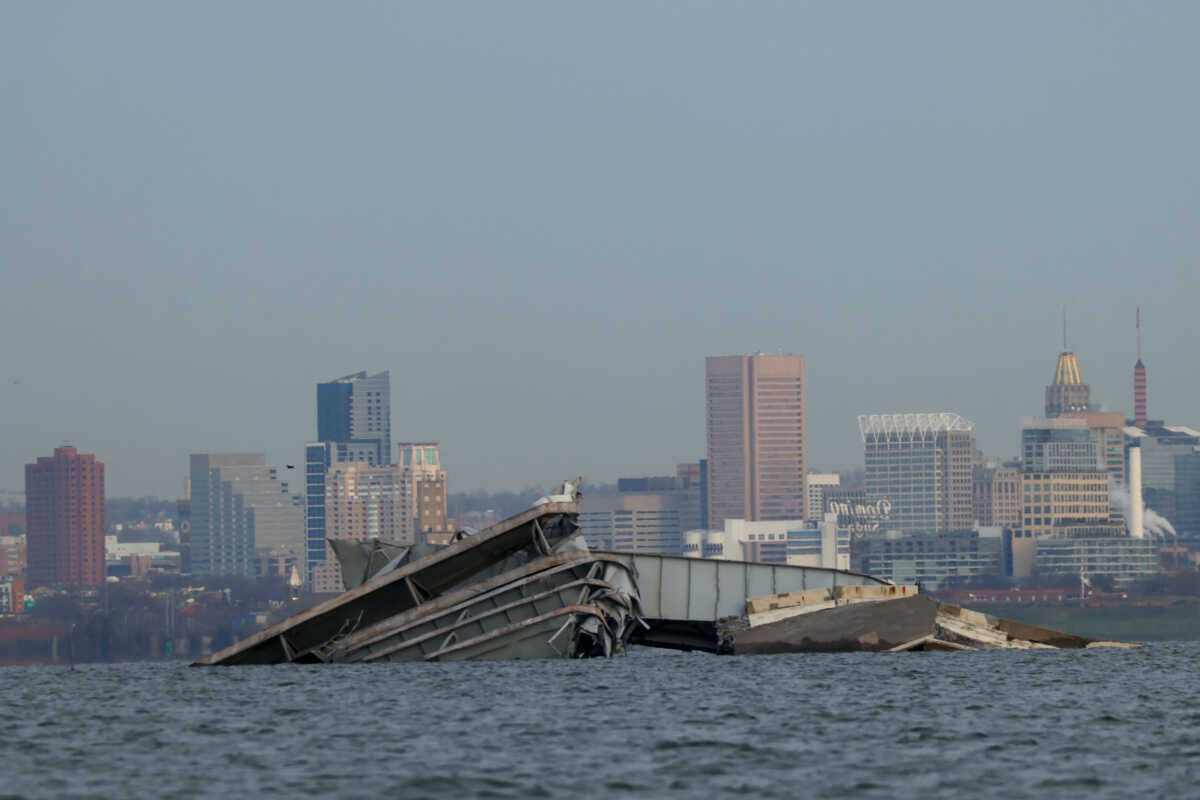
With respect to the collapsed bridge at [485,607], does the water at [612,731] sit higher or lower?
lower

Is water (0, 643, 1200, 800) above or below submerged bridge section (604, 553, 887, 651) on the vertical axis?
below

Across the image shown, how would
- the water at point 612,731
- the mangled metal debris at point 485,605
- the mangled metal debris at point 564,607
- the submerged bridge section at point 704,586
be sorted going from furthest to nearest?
the submerged bridge section at point 704,586, the mangled metal debris at point 564,607, the mangled metal debris at point 485,605, the water at point 612,731

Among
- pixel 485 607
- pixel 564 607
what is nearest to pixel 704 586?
pixel 564 607

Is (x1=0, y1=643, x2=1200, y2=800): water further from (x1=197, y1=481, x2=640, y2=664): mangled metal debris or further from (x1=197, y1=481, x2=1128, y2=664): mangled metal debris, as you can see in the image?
(x1=197, y1=481, x2=1128, y2=664): mangled metal debris

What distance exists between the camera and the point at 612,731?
184 feet

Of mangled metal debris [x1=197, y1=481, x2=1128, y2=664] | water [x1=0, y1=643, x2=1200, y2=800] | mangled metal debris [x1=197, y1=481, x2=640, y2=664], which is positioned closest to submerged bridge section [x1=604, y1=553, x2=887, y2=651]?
mangled metal debris [x1=197, y1=481, x2=1128, y2=664]

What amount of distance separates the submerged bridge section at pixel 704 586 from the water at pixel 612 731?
8.00m

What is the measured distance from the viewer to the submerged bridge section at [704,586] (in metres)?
92.2

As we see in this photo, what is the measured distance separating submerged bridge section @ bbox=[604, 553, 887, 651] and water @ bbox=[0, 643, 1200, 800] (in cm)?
800

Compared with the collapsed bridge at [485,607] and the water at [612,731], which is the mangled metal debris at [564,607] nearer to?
the collapsed bridge at [485,607]

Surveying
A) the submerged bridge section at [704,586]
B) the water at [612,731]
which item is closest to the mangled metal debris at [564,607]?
the submerged bridge section at [704,586]

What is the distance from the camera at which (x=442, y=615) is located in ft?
271

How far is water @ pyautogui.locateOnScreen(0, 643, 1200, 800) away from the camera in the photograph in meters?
46.0

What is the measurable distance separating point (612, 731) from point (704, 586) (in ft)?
123
